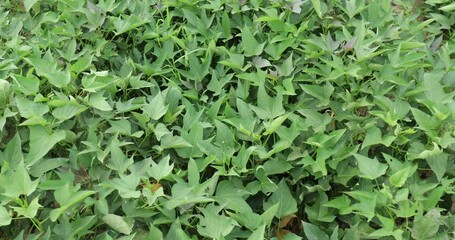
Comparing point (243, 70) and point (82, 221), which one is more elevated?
point (243, 70)

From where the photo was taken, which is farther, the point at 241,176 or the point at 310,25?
the point at 310,25

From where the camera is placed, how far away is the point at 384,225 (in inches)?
59.3

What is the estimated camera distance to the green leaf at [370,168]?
5.27 feet

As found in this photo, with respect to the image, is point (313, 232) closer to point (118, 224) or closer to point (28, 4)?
point (118, 224)

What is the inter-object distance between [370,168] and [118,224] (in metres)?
0.74

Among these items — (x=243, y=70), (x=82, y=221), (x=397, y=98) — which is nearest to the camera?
(x=82, y=221)

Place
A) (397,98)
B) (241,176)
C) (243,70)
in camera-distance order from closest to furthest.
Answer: (241,176) → (397,98) → (243,70)

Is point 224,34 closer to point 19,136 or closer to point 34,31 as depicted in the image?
point 34,31

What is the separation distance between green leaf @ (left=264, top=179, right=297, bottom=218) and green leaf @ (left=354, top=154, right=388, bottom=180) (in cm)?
22

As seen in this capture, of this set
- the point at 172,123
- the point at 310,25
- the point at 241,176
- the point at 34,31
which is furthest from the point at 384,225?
the point at 34,31

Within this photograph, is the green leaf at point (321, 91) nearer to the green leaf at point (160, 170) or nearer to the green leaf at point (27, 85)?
the green leaf at point (160, 170)

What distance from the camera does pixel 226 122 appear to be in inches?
72.3

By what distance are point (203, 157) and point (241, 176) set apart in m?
0.13

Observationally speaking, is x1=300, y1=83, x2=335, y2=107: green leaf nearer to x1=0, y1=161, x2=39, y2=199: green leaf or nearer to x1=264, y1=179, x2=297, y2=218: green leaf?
x1=264, y1=179, x2=297, y2=218: green leaf
